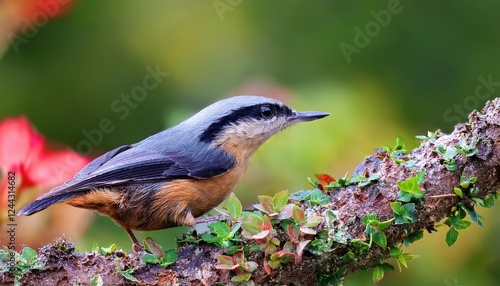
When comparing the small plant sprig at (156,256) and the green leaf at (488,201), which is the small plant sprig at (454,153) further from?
the small plant sprig at (156,256)

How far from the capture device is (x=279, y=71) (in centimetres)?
414

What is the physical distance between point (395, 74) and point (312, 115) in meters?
0.85

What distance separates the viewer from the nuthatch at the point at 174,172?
111 inches

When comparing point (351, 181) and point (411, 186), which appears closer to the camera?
point (411, 186)

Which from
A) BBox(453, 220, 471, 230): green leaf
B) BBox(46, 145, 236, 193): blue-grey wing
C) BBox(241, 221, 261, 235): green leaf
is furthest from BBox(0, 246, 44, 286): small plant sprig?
BBox(453, 220, 471, 230): green leaf

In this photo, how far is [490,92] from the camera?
3902 millimetres

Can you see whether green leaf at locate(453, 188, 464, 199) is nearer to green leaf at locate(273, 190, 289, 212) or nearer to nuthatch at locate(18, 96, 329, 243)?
green leaf at locate(273, 190, 289, 212)

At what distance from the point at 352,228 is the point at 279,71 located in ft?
6.40

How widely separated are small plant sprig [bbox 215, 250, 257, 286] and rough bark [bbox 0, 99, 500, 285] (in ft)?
0.12

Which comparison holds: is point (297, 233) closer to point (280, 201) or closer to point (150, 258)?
point (280, 201)

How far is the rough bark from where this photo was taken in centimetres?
228

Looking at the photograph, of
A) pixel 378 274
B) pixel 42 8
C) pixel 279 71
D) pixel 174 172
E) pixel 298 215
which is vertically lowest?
pixel 378 274

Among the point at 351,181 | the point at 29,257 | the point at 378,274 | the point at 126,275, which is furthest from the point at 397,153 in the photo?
the point at 29,257

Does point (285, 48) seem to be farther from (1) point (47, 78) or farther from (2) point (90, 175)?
(2) point (90, 175)
